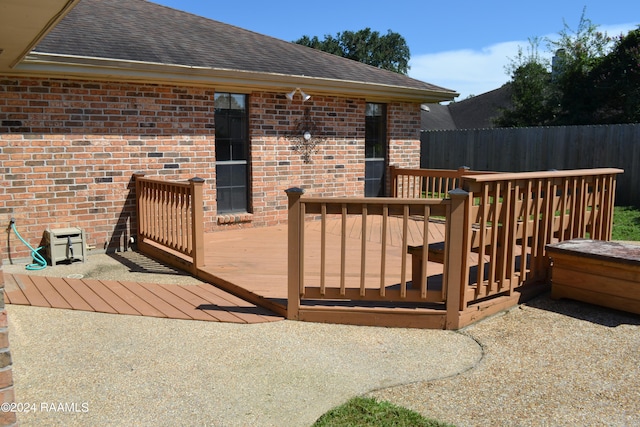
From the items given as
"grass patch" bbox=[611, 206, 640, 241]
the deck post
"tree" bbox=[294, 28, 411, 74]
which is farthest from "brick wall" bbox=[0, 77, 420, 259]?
"tree" bbox=[294, 28, 411, 74]

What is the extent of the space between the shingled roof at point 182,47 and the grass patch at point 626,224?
399 cm

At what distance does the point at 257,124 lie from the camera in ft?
27.2

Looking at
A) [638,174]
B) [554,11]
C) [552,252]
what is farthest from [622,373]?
[554,11]

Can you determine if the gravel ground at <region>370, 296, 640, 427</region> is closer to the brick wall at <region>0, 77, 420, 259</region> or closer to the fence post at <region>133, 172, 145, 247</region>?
the fence post at <region>133, 172, 145, 247</region>

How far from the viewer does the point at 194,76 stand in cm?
714

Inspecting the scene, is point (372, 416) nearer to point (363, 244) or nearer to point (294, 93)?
point (363, 244)

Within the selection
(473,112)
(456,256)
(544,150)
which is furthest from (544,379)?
(473,112)

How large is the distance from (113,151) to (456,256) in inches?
195

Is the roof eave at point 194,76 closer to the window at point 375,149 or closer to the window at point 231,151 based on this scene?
the window at point 231,151

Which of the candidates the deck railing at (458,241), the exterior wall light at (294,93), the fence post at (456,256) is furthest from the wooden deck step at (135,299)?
the exterior wall light at (294,93)

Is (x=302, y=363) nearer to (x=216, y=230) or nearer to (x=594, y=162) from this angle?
(x=216, y=230)

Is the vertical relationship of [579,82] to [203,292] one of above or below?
above

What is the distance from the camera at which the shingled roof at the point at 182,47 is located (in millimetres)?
6762

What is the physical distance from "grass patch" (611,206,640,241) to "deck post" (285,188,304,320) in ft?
20.6
